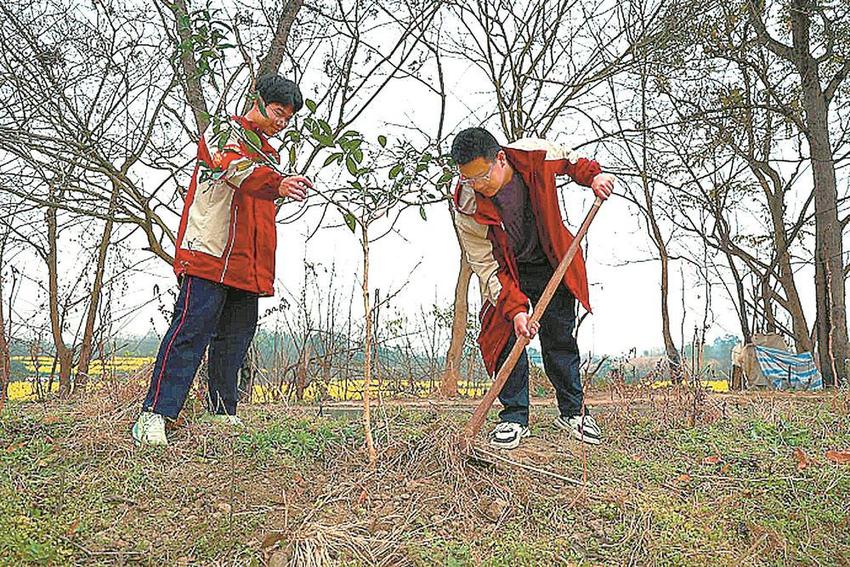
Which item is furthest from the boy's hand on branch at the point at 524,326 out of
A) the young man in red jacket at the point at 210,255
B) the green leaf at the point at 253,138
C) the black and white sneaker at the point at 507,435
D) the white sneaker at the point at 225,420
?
the white sneaker at the point at 225,420

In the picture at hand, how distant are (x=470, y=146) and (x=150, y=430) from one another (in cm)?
178

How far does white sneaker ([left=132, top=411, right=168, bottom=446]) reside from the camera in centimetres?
329

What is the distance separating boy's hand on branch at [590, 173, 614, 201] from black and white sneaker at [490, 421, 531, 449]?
1090 millimetres

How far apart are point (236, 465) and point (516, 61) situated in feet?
16.0

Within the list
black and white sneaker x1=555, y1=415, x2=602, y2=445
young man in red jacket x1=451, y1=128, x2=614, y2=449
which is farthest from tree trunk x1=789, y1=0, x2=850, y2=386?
young man in red jacket x1=451, y1=128, x2=614, y2=449

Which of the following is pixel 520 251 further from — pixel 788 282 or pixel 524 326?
pixel 788 282

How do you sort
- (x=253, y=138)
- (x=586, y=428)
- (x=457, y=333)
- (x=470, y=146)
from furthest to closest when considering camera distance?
(x=457, y=333) → (x=586, y=428) → (x=470, y=146) → (x=253, y=138)

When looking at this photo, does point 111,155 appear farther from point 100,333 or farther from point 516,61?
point 516,61

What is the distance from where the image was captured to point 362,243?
3.00 meters

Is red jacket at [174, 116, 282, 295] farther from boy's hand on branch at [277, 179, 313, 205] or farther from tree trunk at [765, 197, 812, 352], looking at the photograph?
tree trunk at [765, 197, 812, 352]

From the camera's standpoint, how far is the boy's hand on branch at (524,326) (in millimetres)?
3188

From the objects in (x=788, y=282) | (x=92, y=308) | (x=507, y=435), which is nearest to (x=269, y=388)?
(x=92, y=308)

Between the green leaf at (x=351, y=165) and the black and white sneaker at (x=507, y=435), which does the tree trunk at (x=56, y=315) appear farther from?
the green leaf at (x=351, y=165)

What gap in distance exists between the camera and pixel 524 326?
3.22 meters
